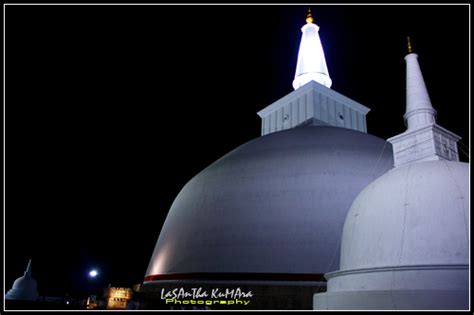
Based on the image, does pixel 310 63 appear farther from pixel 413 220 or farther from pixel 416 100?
pixel 413 220

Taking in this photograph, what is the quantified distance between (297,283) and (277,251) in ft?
4.04

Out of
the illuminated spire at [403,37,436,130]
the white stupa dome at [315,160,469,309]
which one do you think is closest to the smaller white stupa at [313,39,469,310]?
the white stupa dome at [315,160,469,309]

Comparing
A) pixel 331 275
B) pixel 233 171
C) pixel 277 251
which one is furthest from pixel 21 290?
pixel 331 275

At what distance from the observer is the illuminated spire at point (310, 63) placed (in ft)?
88.4

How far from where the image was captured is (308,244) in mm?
12922

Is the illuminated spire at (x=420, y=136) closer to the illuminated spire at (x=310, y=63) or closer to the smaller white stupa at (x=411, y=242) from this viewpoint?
the smaller white stupa at (x=411, y=242)

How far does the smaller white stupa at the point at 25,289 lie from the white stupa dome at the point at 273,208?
41.2ft

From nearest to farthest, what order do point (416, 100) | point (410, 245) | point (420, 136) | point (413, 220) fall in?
point (410, 245) → point (413, 220) → point (420, 136) → point (416, 100)

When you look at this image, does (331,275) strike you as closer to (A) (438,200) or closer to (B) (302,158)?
(A) (438,200)

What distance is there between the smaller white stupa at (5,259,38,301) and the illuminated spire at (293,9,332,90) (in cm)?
2161

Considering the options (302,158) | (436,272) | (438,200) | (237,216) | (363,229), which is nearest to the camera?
(436,272)

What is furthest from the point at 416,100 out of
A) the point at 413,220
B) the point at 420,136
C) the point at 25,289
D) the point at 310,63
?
the point at 25,289

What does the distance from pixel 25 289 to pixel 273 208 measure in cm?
1862

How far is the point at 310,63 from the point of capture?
27594mm
